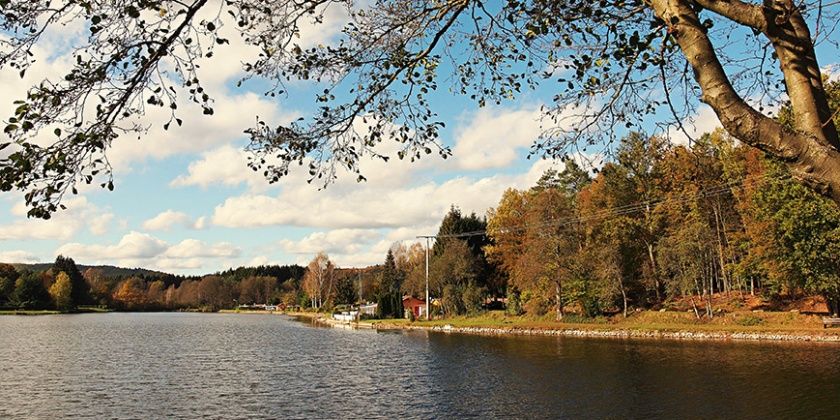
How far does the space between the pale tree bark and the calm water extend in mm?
16395

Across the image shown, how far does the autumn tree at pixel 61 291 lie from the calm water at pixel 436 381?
94.9 metres

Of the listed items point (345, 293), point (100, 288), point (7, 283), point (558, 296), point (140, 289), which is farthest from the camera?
point (140, 289)

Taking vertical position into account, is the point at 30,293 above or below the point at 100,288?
below

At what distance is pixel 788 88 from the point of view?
12.4 feet

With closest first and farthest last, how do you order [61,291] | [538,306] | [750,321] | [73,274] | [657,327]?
[750,321] < [657,327] < [538,306] < [61,291] < [73,274]

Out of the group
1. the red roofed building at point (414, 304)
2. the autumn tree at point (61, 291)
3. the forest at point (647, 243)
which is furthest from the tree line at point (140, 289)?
the forest at point (647, 243)

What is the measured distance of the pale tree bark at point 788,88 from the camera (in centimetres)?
345

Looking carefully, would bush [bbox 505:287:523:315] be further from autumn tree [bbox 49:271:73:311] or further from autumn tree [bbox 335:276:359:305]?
autumn tree [bbox 49:271:73:311]

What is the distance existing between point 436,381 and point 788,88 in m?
23.0

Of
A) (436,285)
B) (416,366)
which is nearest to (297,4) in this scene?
(416,366)

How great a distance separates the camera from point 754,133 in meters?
3.59

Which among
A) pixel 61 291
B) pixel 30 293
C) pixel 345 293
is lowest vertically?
pixel 345 293

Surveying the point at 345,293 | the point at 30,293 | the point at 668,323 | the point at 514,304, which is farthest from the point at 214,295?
the point at 668,323

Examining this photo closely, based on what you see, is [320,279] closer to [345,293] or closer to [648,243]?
[345,293]
